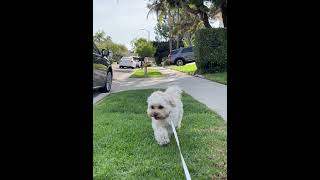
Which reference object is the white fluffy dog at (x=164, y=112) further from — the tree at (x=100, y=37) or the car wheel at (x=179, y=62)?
the tree at (x=100, y=37)

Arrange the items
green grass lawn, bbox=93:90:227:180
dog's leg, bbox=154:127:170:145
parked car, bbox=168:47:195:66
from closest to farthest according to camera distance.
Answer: green grass lawn, bbox=93:90:227:180 → dog's leg, bbox=154:127:170:145 → parked car, bbox=168:47:195:66

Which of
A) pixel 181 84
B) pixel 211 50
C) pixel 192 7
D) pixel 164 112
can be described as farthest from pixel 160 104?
pixel 192 7

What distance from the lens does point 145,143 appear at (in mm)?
2006

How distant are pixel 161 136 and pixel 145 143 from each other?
9 cm

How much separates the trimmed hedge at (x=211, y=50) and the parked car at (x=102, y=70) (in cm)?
48

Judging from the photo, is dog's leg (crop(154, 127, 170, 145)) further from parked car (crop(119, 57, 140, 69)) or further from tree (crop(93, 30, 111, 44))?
tree (crop(93, 30, 111, 44))

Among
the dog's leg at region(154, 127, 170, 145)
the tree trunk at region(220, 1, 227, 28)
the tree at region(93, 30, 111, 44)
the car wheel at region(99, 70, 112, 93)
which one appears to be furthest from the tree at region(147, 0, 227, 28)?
the dog's leg at region(154, 127, 170, 145)

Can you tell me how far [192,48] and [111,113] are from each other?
1.84 feet

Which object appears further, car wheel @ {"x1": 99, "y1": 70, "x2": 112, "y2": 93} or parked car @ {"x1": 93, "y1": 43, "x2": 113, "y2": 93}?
car wheel @ {"x1": 99, "y1": 70, "x2": 112, "y2": 93}

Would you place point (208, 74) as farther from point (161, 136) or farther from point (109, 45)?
point (109, 45)

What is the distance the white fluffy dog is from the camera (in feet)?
6.59

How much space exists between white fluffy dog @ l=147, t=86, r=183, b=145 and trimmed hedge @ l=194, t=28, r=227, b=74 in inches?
8.8
